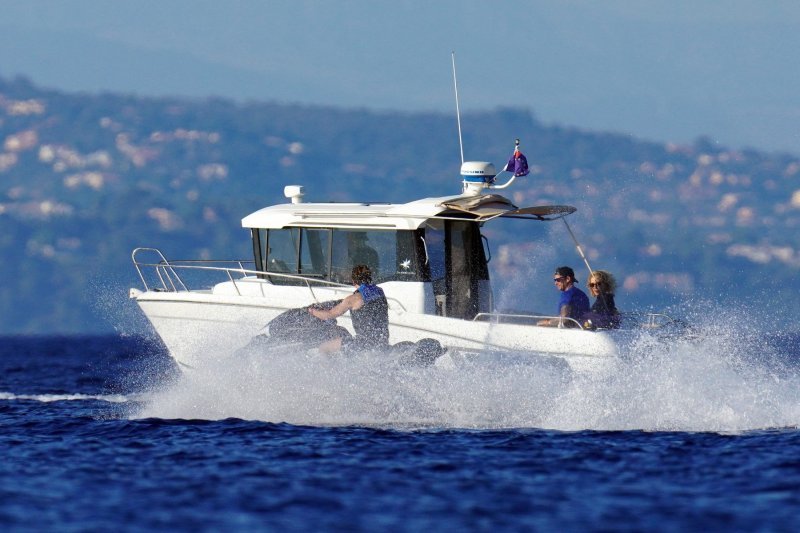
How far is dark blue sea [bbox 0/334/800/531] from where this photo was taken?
1064 centimetres

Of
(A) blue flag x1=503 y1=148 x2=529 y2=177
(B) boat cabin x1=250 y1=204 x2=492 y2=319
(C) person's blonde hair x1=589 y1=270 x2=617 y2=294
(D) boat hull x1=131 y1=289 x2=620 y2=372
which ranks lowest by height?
(D) boat hull x1=131 y1=289 x2=620 y2=372

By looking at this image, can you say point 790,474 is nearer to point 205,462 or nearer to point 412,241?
point 205,462

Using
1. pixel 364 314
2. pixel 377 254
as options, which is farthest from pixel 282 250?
pixel 364 314

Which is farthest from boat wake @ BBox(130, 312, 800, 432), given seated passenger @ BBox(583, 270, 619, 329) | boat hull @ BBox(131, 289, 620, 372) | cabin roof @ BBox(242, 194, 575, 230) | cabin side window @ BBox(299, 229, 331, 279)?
cabin roof @ BBox(242, 194, 575, 230)

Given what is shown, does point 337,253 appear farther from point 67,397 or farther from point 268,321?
point 67,397

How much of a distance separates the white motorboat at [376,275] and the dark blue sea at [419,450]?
771mm

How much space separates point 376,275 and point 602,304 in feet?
9.43

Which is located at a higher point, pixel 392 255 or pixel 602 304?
pixel 392 255

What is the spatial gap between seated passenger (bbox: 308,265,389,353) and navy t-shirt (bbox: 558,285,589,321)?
217cm

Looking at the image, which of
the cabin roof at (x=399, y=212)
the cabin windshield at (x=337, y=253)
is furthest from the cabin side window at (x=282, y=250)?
the cabin roof at (x=399, y=212)

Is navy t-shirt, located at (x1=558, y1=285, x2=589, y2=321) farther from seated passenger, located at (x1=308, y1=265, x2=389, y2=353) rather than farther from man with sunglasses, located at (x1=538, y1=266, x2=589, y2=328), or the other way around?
seated passenger, located at (x1=308, y1=265, x2=389, y2=353)

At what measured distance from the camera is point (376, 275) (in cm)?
1788

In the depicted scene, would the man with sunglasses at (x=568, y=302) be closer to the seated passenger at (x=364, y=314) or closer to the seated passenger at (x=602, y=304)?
the seated passenger at (x=602, y=304)

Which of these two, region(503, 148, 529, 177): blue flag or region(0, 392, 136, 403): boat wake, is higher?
region(503, 148, 529, 177): blue flag
